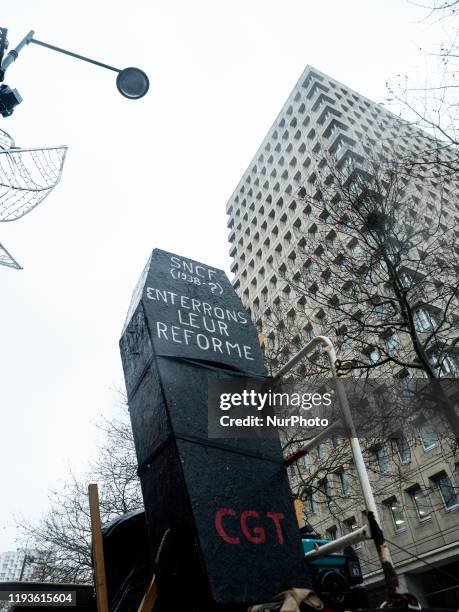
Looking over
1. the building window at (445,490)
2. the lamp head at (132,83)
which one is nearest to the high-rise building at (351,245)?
the building window at (445,490)

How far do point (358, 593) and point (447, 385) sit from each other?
9091 mm

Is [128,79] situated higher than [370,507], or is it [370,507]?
[128,79]

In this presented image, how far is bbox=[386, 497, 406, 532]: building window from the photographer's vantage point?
79.4 feet

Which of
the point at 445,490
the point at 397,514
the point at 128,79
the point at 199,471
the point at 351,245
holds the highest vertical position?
the point at 351,245

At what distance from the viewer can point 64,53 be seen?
4184mm

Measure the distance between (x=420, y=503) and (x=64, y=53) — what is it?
25.7m

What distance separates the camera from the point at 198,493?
244 centimetres

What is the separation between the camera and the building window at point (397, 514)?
24.2 m

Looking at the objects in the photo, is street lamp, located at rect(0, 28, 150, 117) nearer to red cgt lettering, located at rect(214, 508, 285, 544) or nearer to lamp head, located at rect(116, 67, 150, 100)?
lamp head, located at rect(116, 67, 150, 100)

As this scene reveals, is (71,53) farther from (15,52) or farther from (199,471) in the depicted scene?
(199,471)

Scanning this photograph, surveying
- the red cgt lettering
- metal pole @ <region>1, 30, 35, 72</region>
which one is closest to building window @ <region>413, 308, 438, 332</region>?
the red cgt lettering

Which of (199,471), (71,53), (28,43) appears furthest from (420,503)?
(28,43)

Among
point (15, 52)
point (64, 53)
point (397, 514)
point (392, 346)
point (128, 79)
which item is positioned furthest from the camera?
point (397, 514)

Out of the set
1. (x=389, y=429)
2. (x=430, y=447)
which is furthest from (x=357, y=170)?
Answer: (x=430, y=447)
